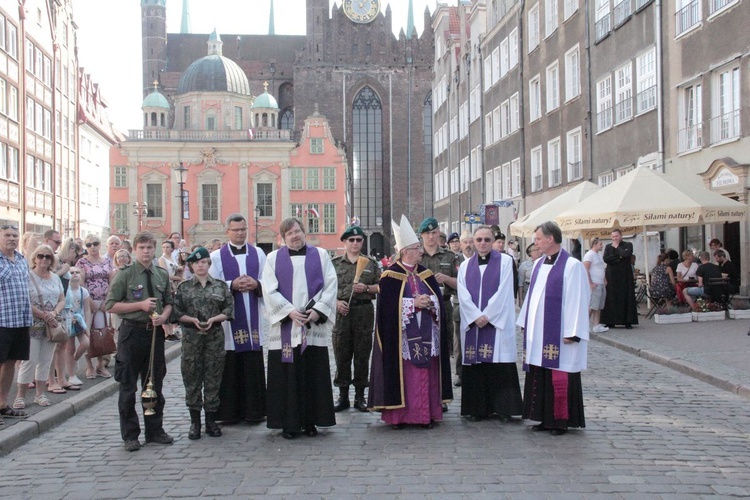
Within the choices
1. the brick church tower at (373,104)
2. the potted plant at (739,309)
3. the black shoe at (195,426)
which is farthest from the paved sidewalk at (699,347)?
the brick church tower at (373,104)

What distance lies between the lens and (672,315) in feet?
54.6

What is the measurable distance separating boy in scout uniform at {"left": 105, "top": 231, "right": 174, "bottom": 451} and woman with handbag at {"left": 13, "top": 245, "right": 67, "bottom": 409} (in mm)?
1832

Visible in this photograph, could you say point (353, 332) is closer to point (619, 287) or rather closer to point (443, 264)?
point (443, 264)

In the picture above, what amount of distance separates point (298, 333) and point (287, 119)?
8353 cm

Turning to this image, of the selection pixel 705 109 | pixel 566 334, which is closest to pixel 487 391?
pixel 566 334

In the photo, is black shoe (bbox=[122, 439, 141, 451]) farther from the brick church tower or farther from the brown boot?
the brick church tower

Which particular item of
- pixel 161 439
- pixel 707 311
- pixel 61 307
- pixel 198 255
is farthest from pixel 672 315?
pixel 161 439

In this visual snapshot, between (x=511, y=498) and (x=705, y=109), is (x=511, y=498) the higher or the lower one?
the lower one

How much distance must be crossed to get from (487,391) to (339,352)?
1.66 metres

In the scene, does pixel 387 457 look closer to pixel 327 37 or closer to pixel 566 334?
pixel 566 334

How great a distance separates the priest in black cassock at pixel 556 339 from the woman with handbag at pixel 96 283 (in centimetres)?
585

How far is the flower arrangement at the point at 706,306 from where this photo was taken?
1675 cm

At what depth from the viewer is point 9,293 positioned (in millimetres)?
8070

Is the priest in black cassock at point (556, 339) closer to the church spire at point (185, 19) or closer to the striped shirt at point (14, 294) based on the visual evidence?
the striped shirt at point (14, 294)
